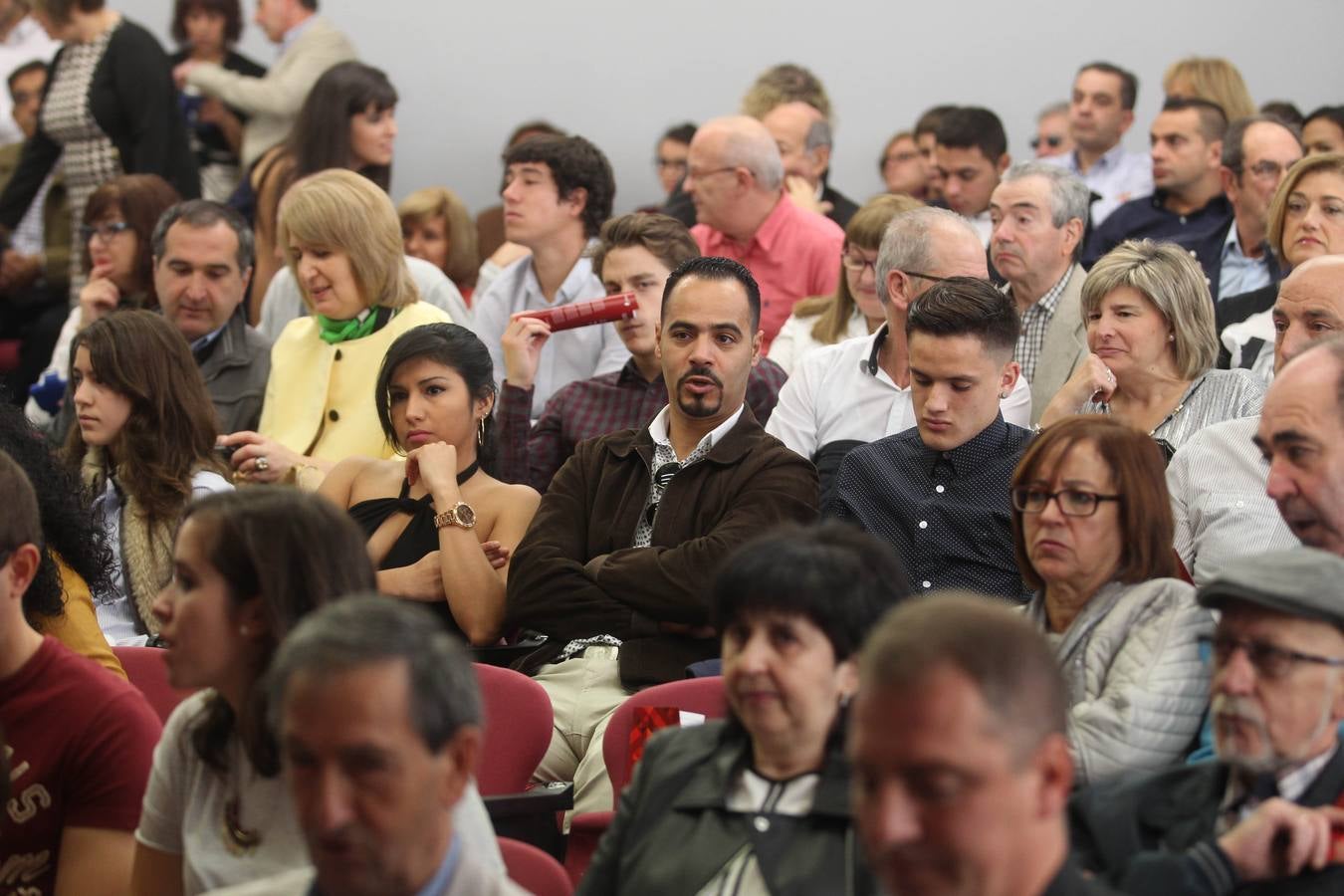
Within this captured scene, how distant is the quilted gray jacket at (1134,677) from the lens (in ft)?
7.32

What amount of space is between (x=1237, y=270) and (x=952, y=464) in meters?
2.04

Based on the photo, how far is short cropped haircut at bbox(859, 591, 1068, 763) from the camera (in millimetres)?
1453

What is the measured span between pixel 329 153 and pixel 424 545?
2253 mm

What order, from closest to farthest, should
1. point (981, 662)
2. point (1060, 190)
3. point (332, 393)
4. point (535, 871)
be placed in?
point (981, 662) < point (535, 871) < point (332, 393) < point (1060, 190)

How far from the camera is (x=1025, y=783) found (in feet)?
4.76

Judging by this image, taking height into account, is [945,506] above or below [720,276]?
below

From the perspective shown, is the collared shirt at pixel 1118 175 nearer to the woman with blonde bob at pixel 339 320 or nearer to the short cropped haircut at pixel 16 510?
the woman with blonde bob at pixel 339 320

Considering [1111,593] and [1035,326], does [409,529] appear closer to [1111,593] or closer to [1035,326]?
[1111,593]

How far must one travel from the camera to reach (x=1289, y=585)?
1.89m

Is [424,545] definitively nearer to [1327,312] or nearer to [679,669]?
[679,669]

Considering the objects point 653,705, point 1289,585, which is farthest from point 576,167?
point 1289,585

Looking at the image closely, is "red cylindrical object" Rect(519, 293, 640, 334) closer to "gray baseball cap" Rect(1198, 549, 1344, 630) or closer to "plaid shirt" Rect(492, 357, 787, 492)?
"plaid shirt" Rect(492, 357, 787, 492)

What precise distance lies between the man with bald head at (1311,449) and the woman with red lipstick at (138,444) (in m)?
2.15

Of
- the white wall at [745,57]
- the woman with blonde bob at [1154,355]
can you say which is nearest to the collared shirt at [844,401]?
the woman with blonde bob at [1154,355]
